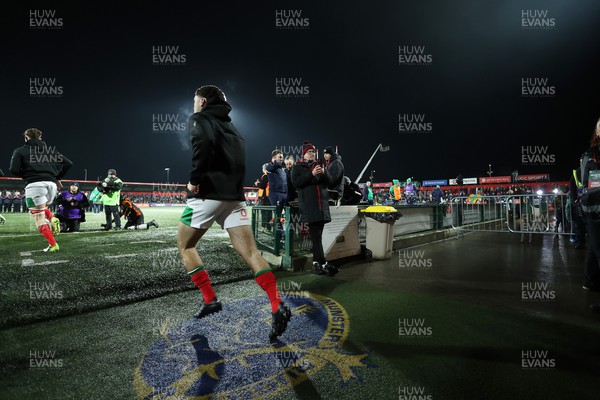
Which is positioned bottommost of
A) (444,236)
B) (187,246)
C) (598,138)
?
(444,236)

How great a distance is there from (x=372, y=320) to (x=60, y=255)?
5.78 metres

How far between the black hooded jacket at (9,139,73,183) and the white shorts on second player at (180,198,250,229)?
471 cm

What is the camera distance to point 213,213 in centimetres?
277

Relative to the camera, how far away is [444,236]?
979 centimetres

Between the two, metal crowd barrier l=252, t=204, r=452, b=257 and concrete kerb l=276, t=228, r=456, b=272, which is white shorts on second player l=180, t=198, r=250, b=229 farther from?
concrete kerb l=276, t=228, r=456, b=272

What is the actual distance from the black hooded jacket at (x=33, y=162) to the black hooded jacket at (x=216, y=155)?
15.5ft

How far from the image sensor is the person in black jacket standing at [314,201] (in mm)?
4840

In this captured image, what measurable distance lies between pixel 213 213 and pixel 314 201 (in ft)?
7.69

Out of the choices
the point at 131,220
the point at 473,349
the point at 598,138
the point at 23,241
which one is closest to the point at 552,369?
the point at 473,349

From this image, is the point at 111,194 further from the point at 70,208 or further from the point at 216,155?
the point at 216,155

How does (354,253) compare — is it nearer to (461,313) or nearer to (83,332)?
(461,313)
